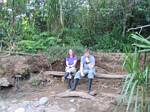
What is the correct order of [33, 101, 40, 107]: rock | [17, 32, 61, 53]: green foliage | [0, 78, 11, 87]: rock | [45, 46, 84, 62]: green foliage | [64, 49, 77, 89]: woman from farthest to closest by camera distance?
[17, 32, 61, 53]: green foliage → [45, 46, 84, 62]: green foliage → [0, 78, 11, 87]: rock → [64, 49, 77, 89]: woman → [33, 101, 40, 107]: rock

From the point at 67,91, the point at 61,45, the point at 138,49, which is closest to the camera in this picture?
the point at 138,49

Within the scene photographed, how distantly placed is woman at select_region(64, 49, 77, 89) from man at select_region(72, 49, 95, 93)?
0.19 m

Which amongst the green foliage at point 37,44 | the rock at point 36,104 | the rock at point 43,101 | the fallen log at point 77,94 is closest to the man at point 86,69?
the fallen log at point 77,94

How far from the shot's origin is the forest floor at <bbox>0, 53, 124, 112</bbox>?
26.7 feet

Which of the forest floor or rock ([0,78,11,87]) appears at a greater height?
rock ([0,78,11,87])

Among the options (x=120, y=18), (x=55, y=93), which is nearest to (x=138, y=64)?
(x=55, y=93)

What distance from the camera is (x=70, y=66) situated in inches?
354

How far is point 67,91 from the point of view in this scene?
8.72 meters

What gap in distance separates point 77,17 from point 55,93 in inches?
140

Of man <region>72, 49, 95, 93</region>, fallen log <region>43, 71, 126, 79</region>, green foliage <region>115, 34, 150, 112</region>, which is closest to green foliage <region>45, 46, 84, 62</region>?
fallen log <region>43, 71, 126, 79</region>

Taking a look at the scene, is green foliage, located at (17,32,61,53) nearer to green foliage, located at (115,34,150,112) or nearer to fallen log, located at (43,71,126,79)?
fallen log, located at (43,71,126,79)

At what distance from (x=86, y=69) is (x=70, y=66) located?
15.4 inches

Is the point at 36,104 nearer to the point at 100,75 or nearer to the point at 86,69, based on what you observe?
the point at 86,69

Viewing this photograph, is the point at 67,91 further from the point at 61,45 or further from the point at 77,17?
the point at 77,17
